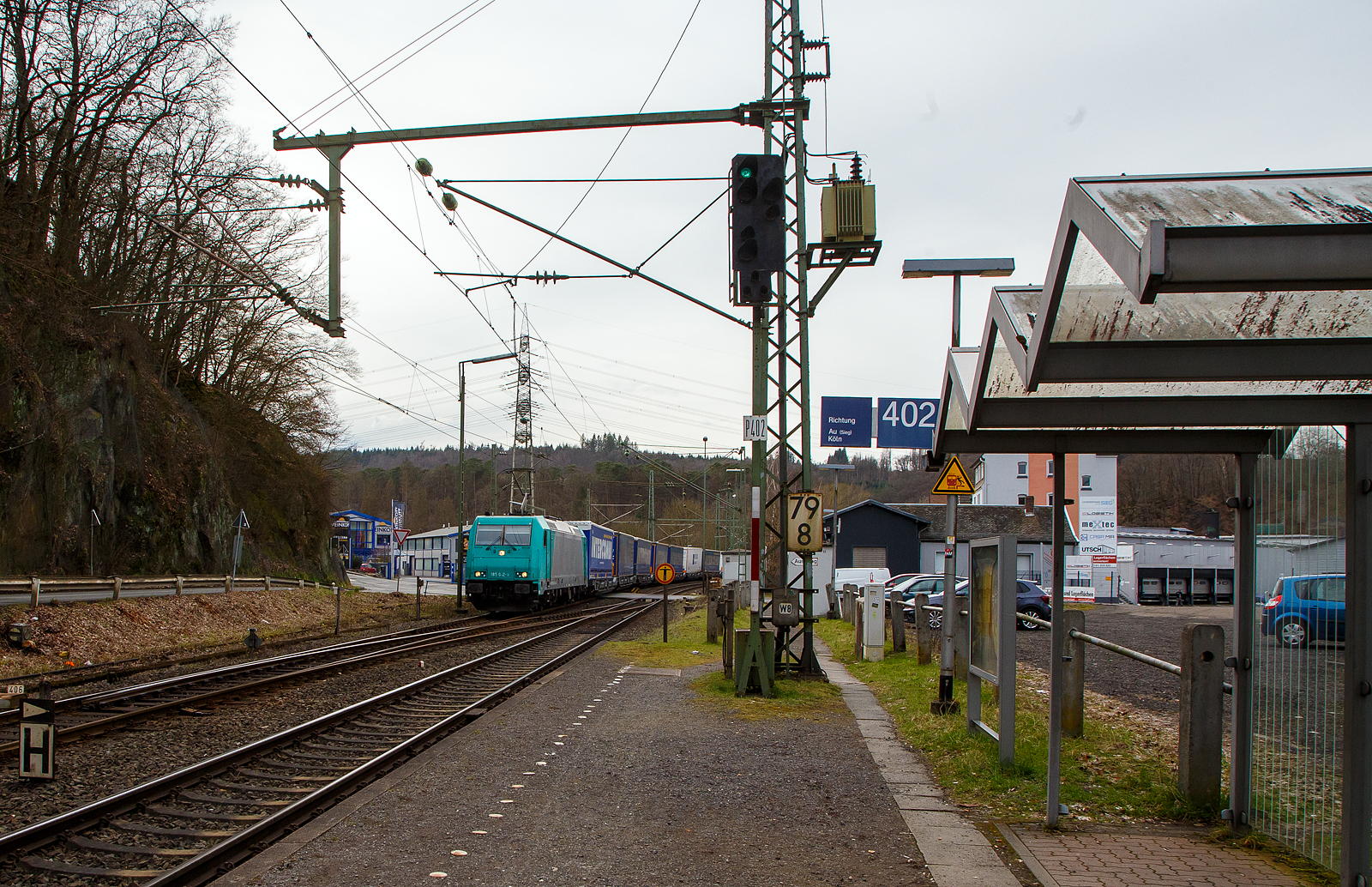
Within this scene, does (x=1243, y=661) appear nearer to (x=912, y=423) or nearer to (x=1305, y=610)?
(x=1305, y=610)

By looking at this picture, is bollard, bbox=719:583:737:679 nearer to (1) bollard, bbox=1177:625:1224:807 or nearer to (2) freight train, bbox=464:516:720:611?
(1) bollard, bbox=1177:625:1224:807

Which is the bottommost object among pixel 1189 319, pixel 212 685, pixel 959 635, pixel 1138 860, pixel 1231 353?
pixel 212 685

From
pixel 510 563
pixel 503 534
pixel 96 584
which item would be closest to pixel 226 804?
pixel 96 584

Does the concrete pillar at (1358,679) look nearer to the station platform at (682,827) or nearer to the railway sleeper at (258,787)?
the station platform at (682,827)

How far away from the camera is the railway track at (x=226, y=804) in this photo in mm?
5422

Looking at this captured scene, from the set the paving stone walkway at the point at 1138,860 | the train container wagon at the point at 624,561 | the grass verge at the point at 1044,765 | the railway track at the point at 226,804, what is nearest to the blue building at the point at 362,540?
the train container wagon at the point at 624,561

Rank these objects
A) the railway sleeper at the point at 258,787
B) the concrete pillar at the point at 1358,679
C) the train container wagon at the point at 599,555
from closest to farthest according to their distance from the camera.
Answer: the concrete pillar at the point at 1358,679, the railway sleeper at the point at 258,787, the train container wagon at the point at 599,555

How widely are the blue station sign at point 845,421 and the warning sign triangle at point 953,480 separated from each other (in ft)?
26.7

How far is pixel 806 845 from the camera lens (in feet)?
19.6

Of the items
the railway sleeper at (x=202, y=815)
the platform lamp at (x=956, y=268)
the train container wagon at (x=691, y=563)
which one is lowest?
the train container wagon at (x=691, y=563)

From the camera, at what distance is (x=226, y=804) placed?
682 centimetres

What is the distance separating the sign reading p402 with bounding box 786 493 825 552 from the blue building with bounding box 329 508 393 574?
6539 centimetres

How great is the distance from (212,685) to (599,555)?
33188 millimetres

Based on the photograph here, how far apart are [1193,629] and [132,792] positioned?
23.0 ft
